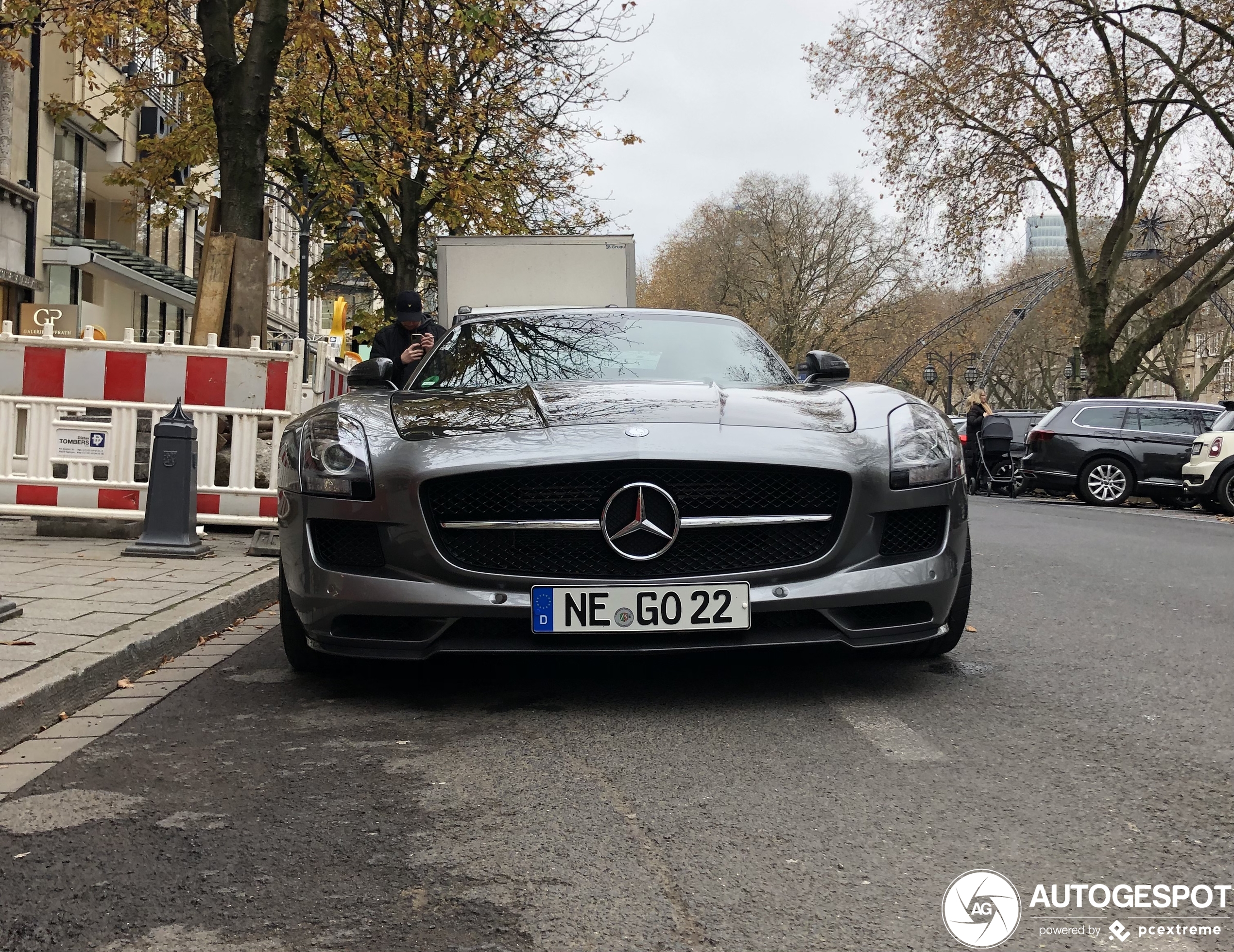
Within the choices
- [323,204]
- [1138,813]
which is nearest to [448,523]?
[1138,813]

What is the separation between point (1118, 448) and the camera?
816 inches

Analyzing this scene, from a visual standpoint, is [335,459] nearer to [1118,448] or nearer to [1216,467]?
[1216,467]

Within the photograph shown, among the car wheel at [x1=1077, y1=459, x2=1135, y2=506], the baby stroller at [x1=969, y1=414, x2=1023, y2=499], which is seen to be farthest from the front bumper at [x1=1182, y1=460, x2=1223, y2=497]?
the baby stroller at [x1=969, y1=414, x2=1023, y2=499]

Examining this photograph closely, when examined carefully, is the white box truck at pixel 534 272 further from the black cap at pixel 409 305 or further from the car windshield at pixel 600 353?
the car windshield at pixel 600 353

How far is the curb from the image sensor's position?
4.19 meters

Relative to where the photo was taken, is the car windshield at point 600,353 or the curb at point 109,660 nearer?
the curb at point 109,660

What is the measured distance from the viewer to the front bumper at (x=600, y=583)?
4.20 m

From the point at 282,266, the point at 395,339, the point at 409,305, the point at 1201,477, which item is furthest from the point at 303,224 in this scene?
the point at 282,266

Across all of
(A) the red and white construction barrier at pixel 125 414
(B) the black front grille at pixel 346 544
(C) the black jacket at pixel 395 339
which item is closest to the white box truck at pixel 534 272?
(C) the black jacket at pixel 395 339

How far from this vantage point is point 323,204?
25031 mm

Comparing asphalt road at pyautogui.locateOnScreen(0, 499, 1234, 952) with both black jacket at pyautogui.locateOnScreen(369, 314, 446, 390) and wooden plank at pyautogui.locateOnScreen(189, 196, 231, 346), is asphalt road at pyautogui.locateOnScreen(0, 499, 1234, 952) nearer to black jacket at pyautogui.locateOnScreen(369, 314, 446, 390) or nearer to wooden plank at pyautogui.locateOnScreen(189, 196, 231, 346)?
black jacket at pyautogui.locateOnScreen(369, 314, 446, 390)

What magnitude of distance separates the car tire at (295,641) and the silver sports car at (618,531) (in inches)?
6.8

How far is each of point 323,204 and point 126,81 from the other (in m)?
4.06

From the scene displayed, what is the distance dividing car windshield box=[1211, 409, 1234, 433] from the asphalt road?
14086 millimetres
